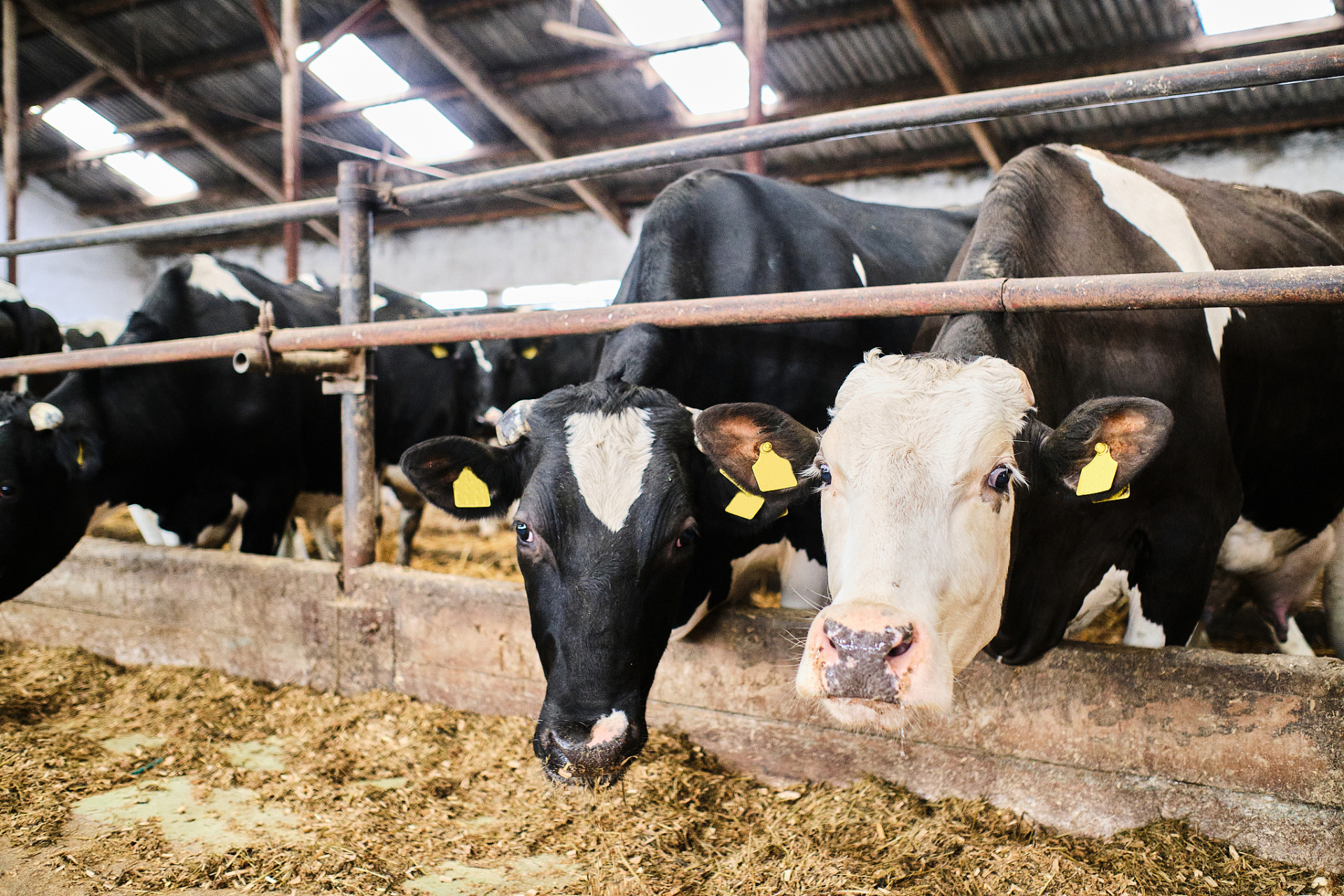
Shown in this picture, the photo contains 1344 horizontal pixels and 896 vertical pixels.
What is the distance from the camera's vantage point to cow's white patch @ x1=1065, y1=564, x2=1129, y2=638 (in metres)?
2.84

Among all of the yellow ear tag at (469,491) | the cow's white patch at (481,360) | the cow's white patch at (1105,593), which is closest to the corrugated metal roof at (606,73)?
the cow's white patch at (481,360)

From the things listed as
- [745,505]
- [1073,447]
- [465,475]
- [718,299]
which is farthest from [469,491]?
[1073,447]

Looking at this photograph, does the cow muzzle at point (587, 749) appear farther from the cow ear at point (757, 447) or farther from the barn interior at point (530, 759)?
the cow ear at point (757, 447)

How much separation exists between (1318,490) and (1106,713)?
1.99m

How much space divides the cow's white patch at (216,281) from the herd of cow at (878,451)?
0.68ft

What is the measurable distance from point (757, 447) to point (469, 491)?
84 cm

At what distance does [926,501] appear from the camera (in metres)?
1.95

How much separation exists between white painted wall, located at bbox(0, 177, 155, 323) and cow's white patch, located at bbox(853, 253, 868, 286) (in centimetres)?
1760

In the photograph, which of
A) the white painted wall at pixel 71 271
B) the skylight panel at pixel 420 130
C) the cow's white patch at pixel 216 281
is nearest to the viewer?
the cow's white patch at pixel 216 281

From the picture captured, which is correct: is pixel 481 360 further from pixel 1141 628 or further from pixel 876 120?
pixel 1141 628

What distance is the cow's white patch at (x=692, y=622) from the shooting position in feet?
9.20

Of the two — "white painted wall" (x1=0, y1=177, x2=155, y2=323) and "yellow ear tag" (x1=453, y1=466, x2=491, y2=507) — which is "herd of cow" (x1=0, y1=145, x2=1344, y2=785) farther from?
"white painted wall" (x1=0, y1=177, x2=155, y2=323)

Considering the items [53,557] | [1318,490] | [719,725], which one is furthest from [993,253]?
[53,557]

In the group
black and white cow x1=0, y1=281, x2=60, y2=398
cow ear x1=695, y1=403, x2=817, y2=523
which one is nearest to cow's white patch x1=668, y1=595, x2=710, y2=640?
cow ear x1=695, y1=403, x2=817, y2=523
